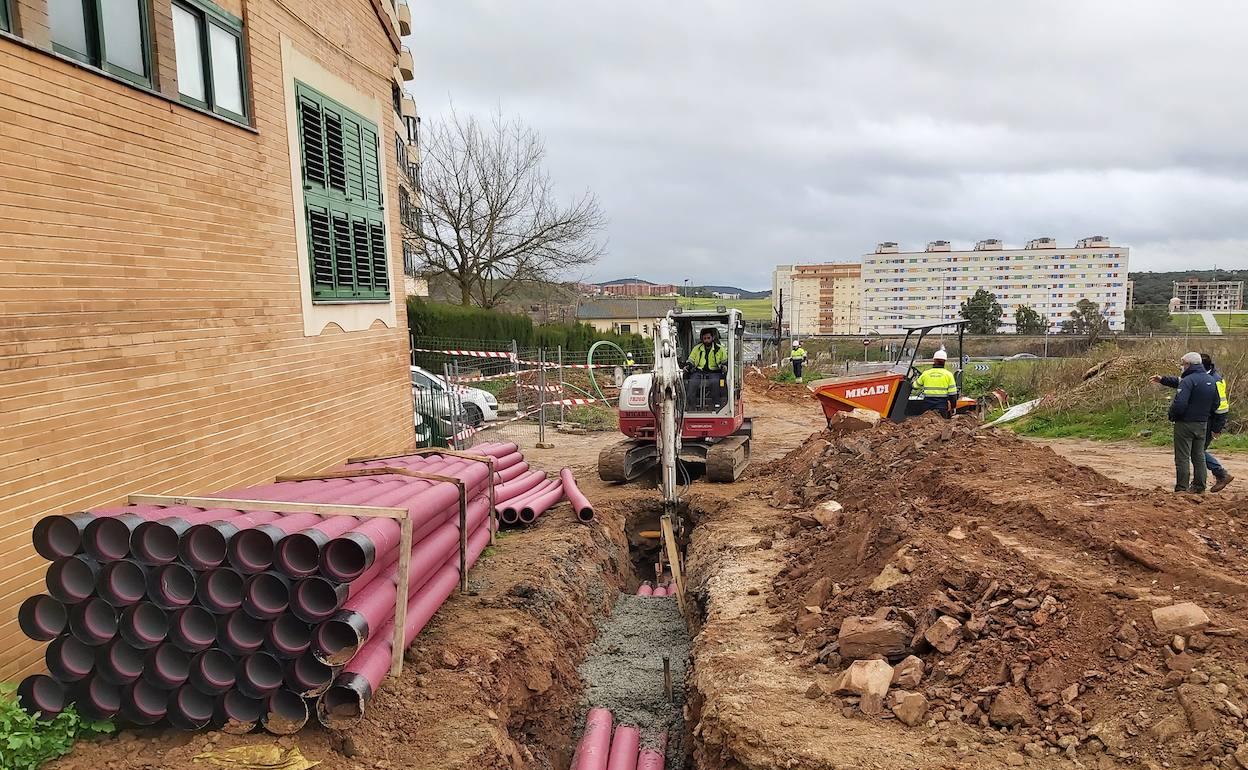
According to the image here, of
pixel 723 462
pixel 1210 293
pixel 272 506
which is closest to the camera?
pixel 272 506

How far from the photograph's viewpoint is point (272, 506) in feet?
15.5

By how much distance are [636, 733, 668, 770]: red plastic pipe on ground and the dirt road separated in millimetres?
8085

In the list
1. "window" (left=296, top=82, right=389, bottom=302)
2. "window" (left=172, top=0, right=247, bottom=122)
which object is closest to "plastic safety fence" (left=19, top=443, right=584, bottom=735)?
"window" (left=172, top=0, right=247, bottom=122)

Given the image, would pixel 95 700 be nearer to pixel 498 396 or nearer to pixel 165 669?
pixel 165 669

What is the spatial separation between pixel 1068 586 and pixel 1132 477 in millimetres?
7460

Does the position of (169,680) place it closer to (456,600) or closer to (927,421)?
(456,600)

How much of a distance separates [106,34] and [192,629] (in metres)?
3.89

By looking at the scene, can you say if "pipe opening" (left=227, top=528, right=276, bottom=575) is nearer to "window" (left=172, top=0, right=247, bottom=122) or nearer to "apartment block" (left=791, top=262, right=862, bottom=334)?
"window" (left=172, top=0, right=247, bottom=122)

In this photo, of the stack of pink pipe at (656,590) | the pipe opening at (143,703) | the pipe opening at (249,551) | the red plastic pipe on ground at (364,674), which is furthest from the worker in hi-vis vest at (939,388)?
the pipe opening at (143,703)

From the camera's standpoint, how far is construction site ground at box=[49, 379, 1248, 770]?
402 centimetres

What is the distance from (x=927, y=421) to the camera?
37.1ft

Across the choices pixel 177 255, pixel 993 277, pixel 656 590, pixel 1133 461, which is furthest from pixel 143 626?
pixel 993 277

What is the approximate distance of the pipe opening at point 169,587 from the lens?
157 inches

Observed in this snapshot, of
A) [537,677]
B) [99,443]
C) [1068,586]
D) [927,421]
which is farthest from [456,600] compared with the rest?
[927,421]
